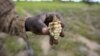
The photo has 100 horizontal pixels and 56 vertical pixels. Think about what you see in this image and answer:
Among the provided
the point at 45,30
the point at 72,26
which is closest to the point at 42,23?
the point at 45,30

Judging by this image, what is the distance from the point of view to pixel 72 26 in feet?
9.14

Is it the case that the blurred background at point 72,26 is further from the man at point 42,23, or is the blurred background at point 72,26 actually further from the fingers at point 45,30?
the fingers at point 45,30

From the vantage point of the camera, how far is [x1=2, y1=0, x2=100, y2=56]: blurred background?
2.66m

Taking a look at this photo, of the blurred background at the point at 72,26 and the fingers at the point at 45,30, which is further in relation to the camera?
the blurred background at the point at 72,26

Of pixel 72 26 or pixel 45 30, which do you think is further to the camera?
pixel 72 26

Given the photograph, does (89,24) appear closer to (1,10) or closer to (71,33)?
(71,33)

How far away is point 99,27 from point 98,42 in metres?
0.15

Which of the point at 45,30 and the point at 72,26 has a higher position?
the point at 45,30

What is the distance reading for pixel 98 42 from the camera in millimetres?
2971

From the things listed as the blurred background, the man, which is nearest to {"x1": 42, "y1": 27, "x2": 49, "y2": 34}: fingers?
the man

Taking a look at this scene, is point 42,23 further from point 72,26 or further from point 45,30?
point 72,26

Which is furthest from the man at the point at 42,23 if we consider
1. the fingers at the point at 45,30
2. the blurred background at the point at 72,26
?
the blurred background at the point at 72,26

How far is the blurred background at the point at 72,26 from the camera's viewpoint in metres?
2.66

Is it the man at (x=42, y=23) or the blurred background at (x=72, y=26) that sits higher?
the man at (x=42, y=23)
